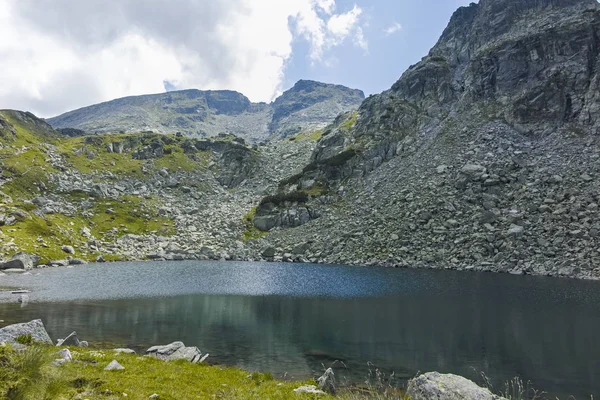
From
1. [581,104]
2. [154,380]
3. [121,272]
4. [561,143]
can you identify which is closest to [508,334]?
[154,380]

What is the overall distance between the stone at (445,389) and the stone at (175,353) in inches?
500

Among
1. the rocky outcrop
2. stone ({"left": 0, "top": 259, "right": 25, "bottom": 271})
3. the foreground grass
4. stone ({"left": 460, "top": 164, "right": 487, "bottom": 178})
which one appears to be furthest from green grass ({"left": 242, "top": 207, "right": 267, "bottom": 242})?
the foreground grass

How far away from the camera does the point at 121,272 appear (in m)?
67.1

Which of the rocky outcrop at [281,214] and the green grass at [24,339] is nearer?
the green grass at [24,339]

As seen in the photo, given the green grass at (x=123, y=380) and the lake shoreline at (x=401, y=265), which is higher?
the green grass at (x=123, y=380)

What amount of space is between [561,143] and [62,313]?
102 m

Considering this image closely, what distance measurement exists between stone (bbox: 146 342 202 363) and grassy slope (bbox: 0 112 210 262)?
68648 mm

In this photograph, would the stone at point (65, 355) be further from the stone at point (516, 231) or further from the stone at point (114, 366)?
the stone at point (516, 231)

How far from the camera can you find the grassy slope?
80.5 meters

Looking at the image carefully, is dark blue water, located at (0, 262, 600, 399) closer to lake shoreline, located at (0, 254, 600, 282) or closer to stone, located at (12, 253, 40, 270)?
lake shoreline, located at (0, 254, 600, 282)

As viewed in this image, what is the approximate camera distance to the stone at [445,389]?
12.9m

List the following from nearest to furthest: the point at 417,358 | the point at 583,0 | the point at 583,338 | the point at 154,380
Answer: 1. the point at 154,380
2. the point at 417,358
3. the point at 583,338
4. the point at 583,0

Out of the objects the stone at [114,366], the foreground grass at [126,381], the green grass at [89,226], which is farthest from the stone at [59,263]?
the stone at [114,366]

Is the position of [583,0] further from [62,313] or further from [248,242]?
[62,313]
